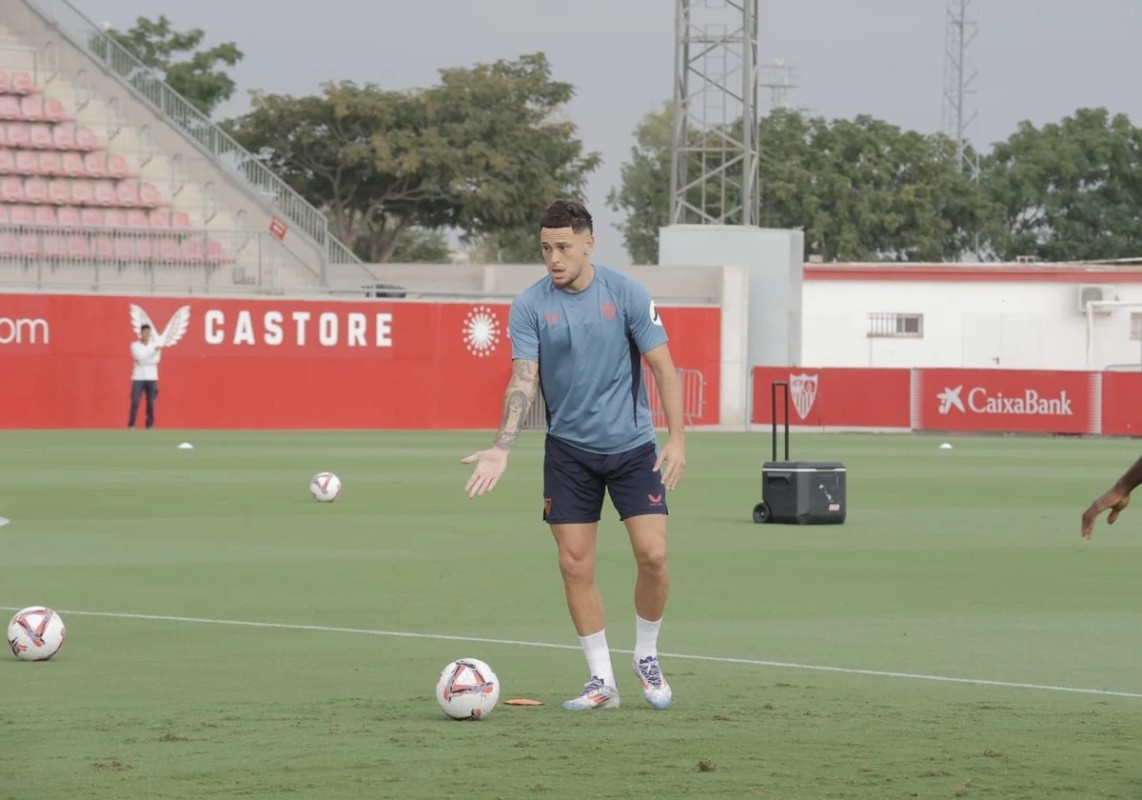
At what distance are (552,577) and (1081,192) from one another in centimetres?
9587

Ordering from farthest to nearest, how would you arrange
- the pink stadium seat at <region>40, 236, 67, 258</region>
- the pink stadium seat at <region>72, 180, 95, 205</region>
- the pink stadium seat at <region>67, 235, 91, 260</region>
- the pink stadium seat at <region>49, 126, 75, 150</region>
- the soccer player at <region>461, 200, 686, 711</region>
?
1. the pink stadium seat at <region>49, 126, 75, 150</region>
2. the pink stadium seat at <region>72, 180, 95, 205</region>
3. the pink stadium seat at <region>67, 235, 91, 260</region>
4. the pink stadium seat at <region>40, 236, 67, 258</region>
5. the soccer player at <region>461, 200, 686, 711</region>

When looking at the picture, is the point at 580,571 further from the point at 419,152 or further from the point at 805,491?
the point at 419,152

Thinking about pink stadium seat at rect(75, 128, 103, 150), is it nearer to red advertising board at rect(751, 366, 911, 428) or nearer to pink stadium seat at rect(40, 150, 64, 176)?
pink stadium seat at rect(40, 150, 64, 176)

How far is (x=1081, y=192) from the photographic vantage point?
10700 centimetres

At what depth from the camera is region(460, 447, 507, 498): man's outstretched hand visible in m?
8.80

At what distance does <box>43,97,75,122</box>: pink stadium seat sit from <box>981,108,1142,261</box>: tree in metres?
62.6

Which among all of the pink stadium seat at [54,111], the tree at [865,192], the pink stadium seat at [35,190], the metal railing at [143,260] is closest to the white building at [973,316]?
the metal railing at [143,260]

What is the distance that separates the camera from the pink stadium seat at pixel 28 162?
5022 cm

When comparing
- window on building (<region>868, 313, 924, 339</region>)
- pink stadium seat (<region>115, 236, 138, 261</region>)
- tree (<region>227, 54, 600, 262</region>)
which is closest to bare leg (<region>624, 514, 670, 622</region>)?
pink stadium seat (<region>115, 236, 138, 261</region>)

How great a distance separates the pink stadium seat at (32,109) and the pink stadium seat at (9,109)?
0.13m

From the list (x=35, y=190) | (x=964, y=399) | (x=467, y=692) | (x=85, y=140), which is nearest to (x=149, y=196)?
(x=85, y=140)

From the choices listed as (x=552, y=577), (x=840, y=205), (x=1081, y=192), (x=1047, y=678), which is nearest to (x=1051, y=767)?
(x=1047, y=678)

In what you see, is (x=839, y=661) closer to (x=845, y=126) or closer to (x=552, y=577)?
(x=552, y=577)

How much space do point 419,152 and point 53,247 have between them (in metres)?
24.9
